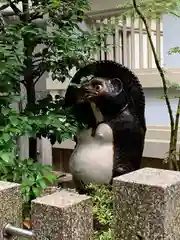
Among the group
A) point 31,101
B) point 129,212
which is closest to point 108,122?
point 31,101

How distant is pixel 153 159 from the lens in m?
4.05

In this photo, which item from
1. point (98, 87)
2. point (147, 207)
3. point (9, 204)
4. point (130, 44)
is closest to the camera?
point (147, 207)

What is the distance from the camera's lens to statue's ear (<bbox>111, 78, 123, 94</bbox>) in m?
2.56

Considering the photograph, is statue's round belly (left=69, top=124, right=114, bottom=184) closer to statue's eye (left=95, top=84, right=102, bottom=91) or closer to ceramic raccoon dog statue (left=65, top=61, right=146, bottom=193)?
ceramic raccoon dog statue (left=65, top=61, right=146, bottom=193)

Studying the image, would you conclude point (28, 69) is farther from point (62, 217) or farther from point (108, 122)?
point (62, 217)

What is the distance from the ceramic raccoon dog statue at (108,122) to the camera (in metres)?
2.54

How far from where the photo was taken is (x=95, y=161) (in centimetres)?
256

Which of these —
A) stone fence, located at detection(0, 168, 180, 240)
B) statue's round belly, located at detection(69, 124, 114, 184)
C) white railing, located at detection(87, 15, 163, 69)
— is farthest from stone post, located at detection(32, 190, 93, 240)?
white railing, located at detection(87, 15, 163, 69)

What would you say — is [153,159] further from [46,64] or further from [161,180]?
[161,180]

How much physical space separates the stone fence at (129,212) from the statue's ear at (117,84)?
4.53 feet

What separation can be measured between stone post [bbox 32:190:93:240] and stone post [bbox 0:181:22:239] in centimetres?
17

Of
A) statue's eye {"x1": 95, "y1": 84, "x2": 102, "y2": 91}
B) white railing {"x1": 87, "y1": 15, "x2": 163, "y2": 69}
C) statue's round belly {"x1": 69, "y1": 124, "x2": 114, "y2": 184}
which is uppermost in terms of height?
white railing {"x1": 87, "y1": 15, "x2": 163, "y2": 69}

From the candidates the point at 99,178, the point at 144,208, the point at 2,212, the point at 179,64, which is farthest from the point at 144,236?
the point at 179,64

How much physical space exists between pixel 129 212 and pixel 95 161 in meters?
1.42
